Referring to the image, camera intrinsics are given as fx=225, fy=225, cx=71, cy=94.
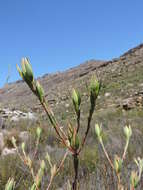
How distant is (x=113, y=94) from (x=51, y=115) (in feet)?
42.9

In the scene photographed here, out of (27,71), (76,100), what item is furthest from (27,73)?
(76,100)

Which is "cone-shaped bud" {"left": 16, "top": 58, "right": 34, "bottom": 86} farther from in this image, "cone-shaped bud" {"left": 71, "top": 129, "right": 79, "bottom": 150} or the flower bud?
"cone-shaped bud" {"left": 71, "top": 129, "right": 79, "bottom": 150}

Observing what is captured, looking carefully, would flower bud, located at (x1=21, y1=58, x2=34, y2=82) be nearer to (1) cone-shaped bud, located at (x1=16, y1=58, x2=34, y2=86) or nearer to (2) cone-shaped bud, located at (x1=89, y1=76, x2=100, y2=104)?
(1) cone-shaped bud, located at (x1=16, y1=58, x2=34, y2=86)

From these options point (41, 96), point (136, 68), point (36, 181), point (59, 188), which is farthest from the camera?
point (136, 68)

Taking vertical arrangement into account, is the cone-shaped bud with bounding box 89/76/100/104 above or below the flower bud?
below

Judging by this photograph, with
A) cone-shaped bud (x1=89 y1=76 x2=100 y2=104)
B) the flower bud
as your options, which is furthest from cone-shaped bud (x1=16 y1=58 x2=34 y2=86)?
cone-shaped bud (x1=89 y1=76 x2=100 y2=104)

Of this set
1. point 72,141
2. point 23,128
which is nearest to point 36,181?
point 72,141

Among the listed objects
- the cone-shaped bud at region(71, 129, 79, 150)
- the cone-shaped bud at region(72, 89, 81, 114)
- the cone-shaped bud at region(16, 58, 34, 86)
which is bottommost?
the cone-shaped bud at region(71, 129, 79, 150)

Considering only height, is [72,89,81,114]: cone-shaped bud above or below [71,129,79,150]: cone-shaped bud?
above

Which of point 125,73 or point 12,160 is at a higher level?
point 125,73

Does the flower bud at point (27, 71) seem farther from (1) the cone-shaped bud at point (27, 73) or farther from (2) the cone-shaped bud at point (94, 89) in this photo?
(2) the cone-shaped bud at point (94, 89)

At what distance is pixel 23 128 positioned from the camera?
6008mm

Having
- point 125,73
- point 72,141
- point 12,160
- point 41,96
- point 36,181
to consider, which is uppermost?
point 125,73

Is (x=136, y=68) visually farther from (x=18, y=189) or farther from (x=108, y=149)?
(x=18, y=189)
